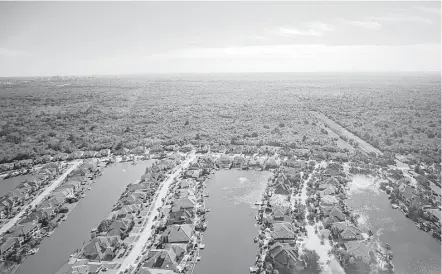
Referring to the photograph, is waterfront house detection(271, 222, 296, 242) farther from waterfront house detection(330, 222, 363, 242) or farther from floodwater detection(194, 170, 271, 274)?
waterfront house detection(330, 222, 363, 242)

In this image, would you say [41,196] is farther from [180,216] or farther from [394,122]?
[394,122]

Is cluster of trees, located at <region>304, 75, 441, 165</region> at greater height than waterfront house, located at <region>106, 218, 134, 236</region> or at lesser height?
greater

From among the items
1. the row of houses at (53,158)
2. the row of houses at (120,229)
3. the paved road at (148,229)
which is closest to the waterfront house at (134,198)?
the row of houses at (120,229)

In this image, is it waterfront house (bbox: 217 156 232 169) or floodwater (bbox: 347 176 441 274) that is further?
waterfront house (bbox: 217 156 232 169)

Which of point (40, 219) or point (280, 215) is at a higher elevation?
point (280, 215)

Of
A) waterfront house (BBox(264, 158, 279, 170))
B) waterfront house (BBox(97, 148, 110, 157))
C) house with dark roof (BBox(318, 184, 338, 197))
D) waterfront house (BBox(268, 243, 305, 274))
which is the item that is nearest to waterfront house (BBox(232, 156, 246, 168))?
waterfront house (BBox(264, 158, 279, 170))

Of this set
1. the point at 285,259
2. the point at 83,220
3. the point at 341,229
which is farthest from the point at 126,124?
the point at 341,229

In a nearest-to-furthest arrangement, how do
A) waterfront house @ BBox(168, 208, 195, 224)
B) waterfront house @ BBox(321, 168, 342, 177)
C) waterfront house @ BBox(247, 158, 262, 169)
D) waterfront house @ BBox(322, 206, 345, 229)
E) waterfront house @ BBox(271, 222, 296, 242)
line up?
1. waterfront house @ BBox(271, 222, 296, 242)
2. waterfront house @ BBox(322, 206, 345, 229)
3. waterfront house @ BBox(168, 208, 195, 224)
4. waterfront house @ BBox(321, 168, 342, 177)
5. waterfront house @ BBox(247, 158, 262, 169)
